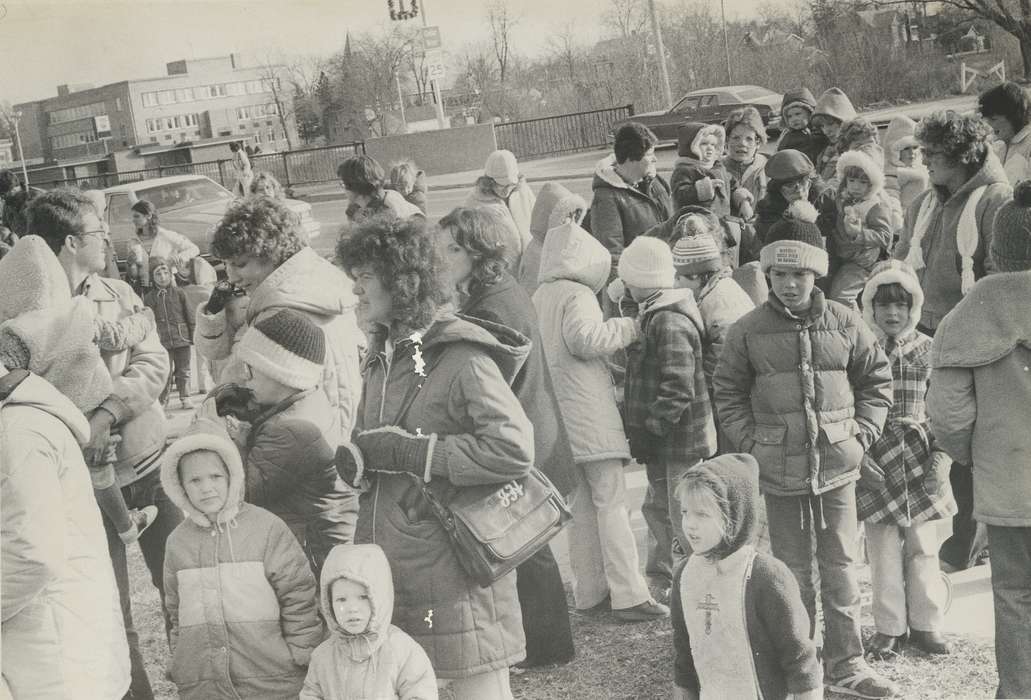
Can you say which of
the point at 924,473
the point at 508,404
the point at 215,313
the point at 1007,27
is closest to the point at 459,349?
the point at 508,404

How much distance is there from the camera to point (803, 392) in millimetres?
3131

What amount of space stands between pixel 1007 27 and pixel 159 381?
2.91m

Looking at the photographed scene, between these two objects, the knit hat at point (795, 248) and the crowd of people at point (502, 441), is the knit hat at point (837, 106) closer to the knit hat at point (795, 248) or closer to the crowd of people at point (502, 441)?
the crowd of people at point (502, 441)

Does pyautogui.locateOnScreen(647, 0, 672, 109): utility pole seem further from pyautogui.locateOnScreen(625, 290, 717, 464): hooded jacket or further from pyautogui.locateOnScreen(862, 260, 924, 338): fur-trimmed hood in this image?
pyautogui.locateOnScreen(862, 260, 924, 338): fur-trimmed hood

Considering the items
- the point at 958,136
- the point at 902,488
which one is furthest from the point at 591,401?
the point at 958,136

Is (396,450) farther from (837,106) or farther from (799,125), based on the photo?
(799,125)

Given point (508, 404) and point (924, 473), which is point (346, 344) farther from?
point (924, 473)

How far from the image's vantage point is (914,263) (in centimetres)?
386

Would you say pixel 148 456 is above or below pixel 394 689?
above

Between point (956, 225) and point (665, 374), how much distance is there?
109 centimetres

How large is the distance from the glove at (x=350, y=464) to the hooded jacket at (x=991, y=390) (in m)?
1.56

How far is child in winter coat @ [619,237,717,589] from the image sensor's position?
3484mm

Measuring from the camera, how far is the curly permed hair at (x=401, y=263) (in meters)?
2.74

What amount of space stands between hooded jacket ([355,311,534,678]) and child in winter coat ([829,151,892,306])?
1517 millimetres
